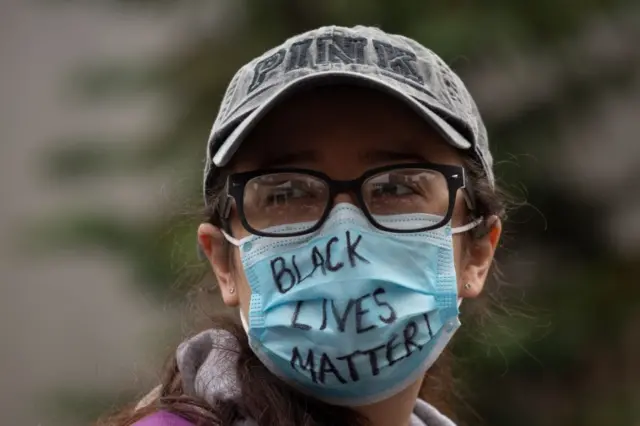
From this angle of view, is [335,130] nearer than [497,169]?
Yes

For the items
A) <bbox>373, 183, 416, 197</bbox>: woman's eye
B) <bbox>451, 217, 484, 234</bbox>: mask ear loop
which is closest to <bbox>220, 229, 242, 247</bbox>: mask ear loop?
Result: <bbox>373, 183, 416, 197</bbox>: woman's eye

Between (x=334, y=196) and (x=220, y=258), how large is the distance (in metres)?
0.35

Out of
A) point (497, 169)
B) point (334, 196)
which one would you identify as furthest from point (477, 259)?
point (497, 169)

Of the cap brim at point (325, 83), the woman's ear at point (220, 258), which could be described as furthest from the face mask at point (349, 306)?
the cap brim at point (325, 83)

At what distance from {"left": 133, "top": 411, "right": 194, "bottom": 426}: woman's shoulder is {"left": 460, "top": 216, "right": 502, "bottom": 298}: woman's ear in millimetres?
717

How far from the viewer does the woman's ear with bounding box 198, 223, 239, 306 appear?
2.06 m

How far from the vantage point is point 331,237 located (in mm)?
1877

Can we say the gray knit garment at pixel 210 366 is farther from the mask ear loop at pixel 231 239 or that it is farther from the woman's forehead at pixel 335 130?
the woman's forehead at pixel 335 130

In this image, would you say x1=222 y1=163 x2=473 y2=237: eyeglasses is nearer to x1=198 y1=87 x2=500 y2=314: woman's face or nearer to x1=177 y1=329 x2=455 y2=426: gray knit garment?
x1=198 y1=87 x2=500 y2=314: woman's face

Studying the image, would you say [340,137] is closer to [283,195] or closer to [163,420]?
[283,195]

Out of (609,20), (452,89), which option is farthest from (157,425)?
(609,20)

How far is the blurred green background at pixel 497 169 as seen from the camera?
378 cm

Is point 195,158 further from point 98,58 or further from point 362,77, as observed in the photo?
point 362,77

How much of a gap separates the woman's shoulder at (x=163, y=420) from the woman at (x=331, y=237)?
1 centimetres
